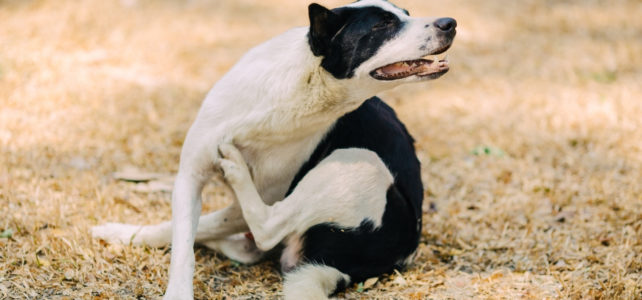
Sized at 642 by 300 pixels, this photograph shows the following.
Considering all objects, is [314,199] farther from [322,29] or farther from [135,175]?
[135,175]

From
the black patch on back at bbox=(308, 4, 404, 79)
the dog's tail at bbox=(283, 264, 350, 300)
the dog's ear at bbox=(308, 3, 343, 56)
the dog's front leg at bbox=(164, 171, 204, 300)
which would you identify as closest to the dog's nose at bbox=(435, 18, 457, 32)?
the black patch on back at bbox=(308, 4, 404, 79)

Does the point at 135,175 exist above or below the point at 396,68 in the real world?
below

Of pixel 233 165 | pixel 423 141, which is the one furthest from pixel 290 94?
pixel 423 141

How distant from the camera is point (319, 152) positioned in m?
3.01

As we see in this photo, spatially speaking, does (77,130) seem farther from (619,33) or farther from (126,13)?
(619,33)

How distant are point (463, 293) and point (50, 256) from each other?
2.01 metres

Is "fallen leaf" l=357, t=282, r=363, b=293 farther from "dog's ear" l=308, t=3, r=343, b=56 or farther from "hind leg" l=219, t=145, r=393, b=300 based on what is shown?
"dog's ear" l=308, t=3, r=343, b=56

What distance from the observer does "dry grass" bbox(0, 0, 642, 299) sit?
9.86ft

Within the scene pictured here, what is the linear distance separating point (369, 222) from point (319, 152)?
424 millimetres

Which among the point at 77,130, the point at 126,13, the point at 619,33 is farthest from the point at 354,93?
the point at 619,33

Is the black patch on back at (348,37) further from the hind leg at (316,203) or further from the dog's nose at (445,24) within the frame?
the hind leg at (316,203)

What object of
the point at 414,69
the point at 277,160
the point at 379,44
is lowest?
the point at 277,160

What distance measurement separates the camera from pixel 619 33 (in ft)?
24.7

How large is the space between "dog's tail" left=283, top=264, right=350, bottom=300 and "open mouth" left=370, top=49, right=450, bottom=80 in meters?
0.93
